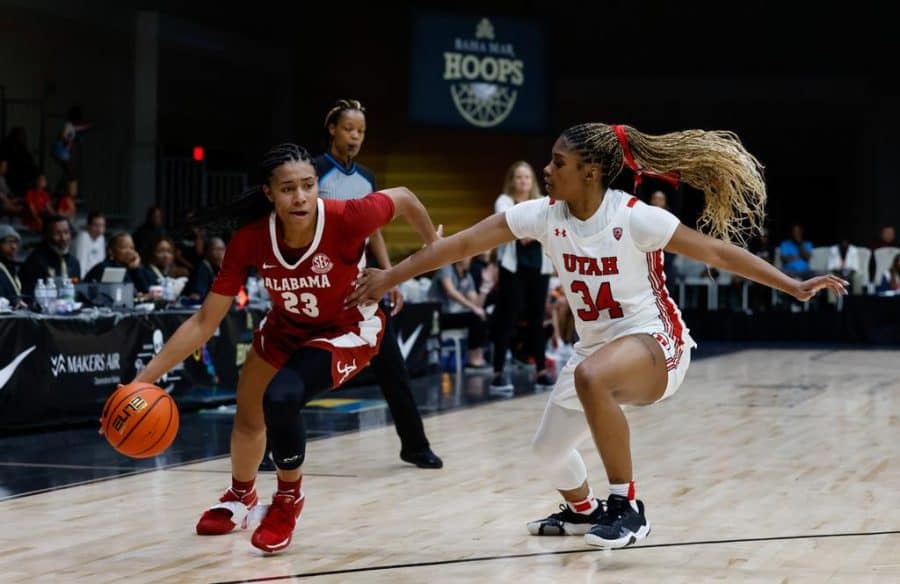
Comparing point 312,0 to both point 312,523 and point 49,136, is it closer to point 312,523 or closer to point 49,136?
point 49,136

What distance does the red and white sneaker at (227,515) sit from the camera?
4.97 metres

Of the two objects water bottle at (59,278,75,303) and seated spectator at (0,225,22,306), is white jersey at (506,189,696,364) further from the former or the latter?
seated spectator at (0,225,22,306)

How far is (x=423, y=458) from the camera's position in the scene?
6742 millimetres

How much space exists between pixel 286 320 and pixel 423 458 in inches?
78.9

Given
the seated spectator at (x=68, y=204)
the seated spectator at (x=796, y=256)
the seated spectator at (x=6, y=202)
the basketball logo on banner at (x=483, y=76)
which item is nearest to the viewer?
the seated spectator at (x=6, y=202)

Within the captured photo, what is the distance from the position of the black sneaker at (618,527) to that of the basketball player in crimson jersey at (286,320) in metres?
1.03

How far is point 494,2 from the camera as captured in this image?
2252cm

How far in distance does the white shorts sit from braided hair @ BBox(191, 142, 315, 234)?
1197 millimetres

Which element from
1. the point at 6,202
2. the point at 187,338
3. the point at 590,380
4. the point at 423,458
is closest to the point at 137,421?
the point at 187,338

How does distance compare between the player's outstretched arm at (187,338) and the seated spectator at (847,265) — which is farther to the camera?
the seated spectator at (847,265)

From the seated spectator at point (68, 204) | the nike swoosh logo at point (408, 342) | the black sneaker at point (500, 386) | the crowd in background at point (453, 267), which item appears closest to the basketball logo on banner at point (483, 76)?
the crowd in background at point (453, 267)

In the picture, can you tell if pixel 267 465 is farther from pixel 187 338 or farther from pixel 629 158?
pixel 629 158

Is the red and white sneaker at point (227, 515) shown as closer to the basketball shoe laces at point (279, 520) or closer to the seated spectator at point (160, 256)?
the basketball shoe laces at point (279, 520)

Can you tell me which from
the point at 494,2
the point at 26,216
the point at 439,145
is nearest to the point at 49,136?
the point at 26,216
